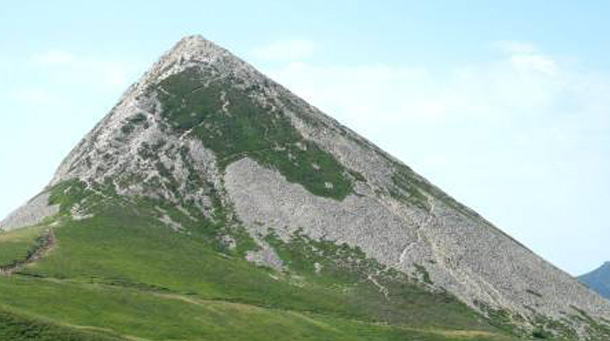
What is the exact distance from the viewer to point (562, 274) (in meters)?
187

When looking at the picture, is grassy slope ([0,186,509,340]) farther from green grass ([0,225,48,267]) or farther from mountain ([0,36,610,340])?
green grass ([0,225,48,267])

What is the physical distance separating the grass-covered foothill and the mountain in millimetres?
457

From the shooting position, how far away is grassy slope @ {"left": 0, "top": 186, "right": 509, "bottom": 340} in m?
96.1

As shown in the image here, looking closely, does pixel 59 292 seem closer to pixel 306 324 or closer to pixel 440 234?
pixel 306 324

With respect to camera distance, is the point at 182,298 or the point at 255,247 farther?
the point at 255,247

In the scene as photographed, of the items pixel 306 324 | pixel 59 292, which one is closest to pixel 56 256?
pixel 59 292

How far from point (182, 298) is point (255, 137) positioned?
78790 mm

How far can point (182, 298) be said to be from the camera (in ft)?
375

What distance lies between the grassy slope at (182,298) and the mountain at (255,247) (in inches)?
16.2

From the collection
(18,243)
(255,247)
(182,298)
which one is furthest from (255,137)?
(182,298)

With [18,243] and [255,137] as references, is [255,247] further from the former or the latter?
[18,243]

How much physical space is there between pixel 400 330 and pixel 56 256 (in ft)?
182

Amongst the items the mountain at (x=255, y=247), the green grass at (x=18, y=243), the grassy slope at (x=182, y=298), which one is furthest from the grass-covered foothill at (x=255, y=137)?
the green grass at (x=18, y=243)

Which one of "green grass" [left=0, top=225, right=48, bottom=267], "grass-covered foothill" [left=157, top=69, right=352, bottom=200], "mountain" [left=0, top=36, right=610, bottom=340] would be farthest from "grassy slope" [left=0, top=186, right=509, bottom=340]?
"grass-covered foothill" [left=157, top=69, right=352, bottom=200]
